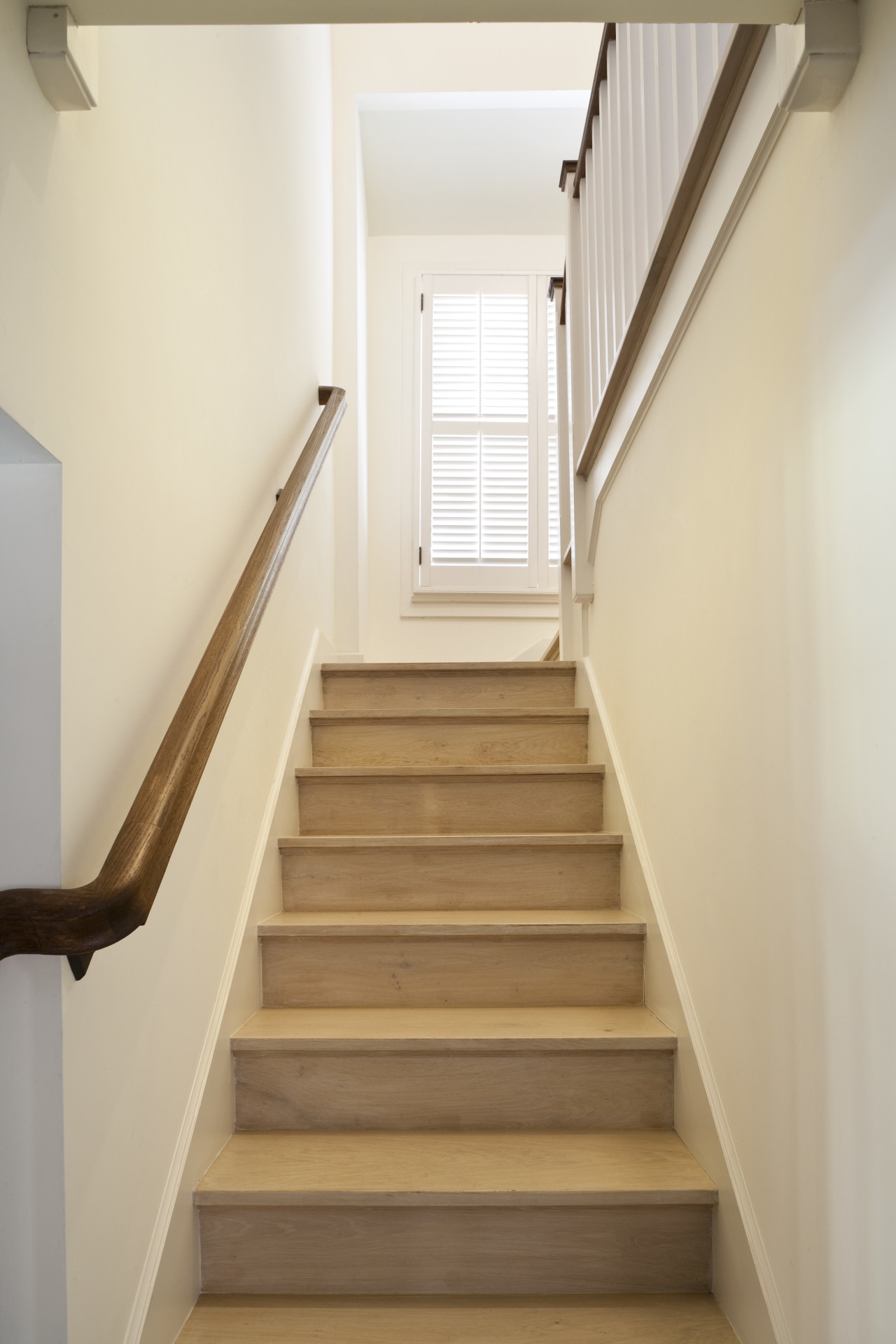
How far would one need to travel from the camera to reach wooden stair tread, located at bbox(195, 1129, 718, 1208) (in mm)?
1565

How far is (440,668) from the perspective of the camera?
125 inches

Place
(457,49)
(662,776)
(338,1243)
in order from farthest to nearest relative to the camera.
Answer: (457,49), (662,776), (338,1243)

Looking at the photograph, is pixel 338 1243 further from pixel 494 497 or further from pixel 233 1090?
pixel 494 497

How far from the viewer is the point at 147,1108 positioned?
1.41 metres

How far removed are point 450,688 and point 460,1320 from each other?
1936 mm

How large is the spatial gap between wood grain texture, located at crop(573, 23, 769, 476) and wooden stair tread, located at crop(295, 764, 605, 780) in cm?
94

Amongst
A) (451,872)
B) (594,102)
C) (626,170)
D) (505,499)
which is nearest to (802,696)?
(451,872)

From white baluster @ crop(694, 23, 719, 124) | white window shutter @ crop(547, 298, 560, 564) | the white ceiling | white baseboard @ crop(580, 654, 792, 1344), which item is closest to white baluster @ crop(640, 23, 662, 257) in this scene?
white baluster @ crop(694, 23, 719, 124)

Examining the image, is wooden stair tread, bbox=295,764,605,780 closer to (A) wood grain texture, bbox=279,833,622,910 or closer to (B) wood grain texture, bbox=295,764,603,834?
(B) wood grain texture, bbox=295,764,603,834

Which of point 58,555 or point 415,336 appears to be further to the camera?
point 415,336

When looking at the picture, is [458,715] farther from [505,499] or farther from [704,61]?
[505,499]

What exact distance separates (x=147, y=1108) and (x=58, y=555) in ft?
2.69

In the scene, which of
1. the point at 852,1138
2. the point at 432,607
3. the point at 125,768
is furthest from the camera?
the point at 432,607

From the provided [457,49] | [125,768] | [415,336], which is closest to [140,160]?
[125,768]
